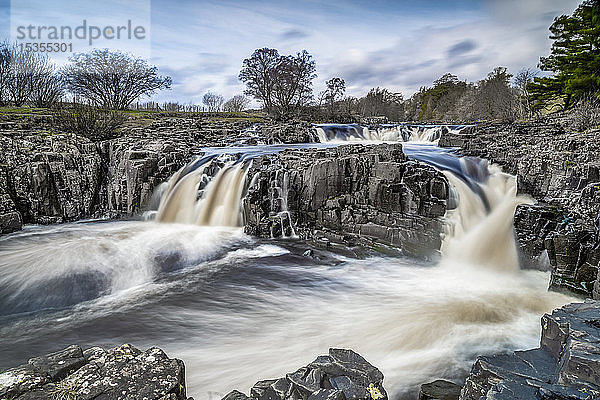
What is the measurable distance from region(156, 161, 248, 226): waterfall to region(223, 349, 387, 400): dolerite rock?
Answer: 312 inches

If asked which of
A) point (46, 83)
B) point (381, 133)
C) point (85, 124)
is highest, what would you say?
point (46, 83)

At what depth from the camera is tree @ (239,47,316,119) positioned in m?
36.5

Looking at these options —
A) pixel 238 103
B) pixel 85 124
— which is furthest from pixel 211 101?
pixel 85 124

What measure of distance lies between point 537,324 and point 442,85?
5856 cm

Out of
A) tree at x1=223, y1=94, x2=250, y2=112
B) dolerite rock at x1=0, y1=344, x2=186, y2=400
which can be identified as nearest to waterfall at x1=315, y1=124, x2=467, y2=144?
dolerite rock at x1=0, y1=344, x2=186, y2=400

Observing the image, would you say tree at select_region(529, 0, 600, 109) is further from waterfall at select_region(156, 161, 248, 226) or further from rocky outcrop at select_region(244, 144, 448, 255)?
waterfall at select_region(156, 161, 248, 226)

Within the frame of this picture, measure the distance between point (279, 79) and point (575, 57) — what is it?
83.0 feet

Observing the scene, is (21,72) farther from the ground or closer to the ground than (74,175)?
farther from the ground

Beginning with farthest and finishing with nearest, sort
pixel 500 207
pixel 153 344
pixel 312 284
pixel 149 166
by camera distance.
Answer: pixel 149 166 → pixel 500 207 → pixel 312 284 → pixel 153 344

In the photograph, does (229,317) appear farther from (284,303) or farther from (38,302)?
(38,302)

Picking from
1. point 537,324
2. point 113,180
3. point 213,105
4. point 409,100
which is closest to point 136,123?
point 113,180

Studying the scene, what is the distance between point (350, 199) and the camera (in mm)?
10320

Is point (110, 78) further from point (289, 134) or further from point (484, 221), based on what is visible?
point (484, 221)

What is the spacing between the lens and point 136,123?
75.5 ft
